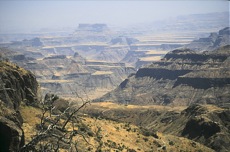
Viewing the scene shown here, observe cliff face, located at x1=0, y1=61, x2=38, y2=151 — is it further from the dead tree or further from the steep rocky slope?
the steep rocky slope

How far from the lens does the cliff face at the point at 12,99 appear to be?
18.1 meters

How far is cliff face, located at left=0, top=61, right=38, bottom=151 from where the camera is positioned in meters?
18.1

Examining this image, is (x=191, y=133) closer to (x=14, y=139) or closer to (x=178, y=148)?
(x=178, y=148)

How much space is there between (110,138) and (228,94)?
498ft

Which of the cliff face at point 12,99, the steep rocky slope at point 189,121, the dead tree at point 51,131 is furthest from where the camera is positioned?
the steep rocky slope at point 189,121

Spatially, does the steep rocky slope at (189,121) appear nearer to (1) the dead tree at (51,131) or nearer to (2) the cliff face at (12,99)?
(2) the cliff face at (12,99)

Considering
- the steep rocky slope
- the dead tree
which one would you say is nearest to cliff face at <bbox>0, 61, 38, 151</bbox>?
the dead tree

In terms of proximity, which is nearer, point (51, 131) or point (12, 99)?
point (51, 131)

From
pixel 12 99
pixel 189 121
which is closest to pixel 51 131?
pixel 12 99

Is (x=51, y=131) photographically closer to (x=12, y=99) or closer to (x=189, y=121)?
(x=12, y=99)

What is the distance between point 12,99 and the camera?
38219 millimetres

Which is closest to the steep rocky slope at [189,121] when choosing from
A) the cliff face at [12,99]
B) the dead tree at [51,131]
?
the cliff face at [12,99]

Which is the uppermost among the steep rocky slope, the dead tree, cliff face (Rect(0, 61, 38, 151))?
the dead tree

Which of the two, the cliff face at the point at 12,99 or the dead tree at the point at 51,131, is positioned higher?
the dead tree at the point at 51,131
